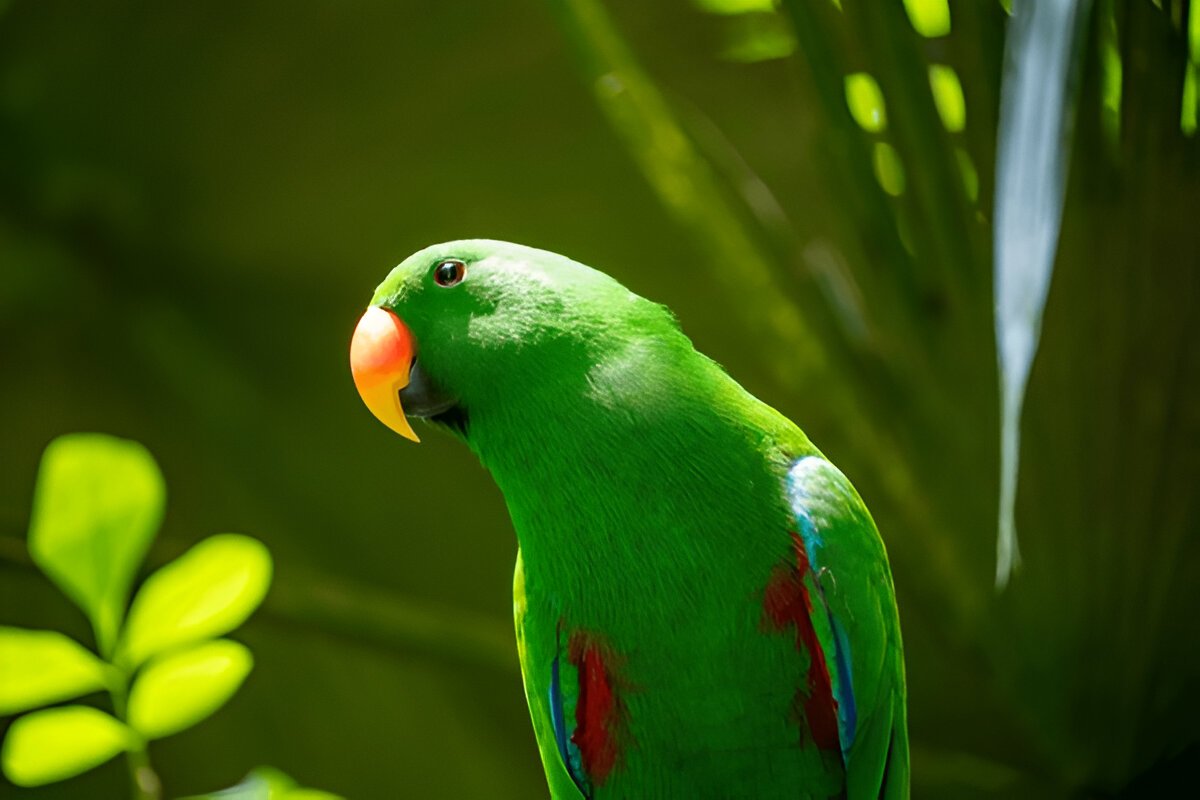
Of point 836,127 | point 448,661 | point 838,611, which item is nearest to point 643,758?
point 838,611

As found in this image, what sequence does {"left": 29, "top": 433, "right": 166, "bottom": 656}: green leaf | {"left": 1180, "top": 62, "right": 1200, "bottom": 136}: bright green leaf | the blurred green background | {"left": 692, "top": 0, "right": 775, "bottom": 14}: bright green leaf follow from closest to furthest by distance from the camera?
1. {"left": 29, "top": 433, "right": 166, "bottom": 656}: green leaf
2. {"left": 1180, "top": 62, "right": 1200, "bottom": 136}: bright green leaf
3. {"left": 692, "top": 0, "right": 775, "bottom": 14}: bright green leaf
4. the blurred green background

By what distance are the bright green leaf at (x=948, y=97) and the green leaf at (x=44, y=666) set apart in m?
0.56

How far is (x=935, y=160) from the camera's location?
61 cm

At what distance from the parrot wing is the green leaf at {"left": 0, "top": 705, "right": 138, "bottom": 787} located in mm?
383

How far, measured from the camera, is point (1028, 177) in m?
0.56

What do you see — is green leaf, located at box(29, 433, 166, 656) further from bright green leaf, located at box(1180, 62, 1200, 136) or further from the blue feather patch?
bright green leaf, located at box(1180, 62, 1200, 136)

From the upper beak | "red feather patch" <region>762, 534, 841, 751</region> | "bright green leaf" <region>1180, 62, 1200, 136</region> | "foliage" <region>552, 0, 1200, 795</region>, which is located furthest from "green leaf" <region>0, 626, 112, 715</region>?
"bright green leaf" <region>1180, 62, 1200, 136</region>

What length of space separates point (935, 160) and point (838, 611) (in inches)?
11.3

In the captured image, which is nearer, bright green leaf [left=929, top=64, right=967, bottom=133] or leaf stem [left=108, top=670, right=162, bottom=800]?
leaf stem [left=108, top=670, right=162, bottom=800]

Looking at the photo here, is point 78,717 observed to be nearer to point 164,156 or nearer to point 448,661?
point 448,661

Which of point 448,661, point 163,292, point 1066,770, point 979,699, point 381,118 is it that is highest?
point 381,118

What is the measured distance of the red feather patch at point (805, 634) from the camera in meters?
0.60

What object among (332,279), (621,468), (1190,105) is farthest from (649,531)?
(332,279)

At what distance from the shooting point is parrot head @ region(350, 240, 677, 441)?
0.58 meters
